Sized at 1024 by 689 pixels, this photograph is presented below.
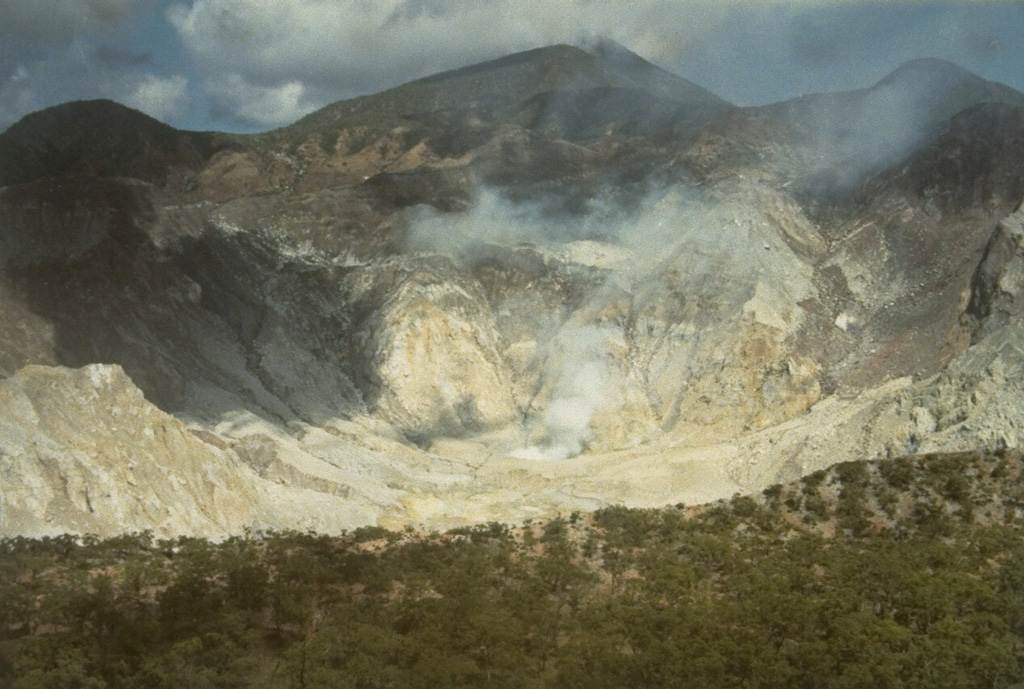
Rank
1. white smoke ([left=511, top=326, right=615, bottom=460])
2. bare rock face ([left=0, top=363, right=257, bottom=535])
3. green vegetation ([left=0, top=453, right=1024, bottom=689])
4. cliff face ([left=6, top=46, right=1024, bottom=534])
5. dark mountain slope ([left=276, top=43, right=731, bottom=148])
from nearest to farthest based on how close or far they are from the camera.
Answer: green vegetation ([left=0, top=453, right=1024, bottom=689]) < bare rock face ([left=0, top=363, right=257, bottom=535]) < cliff face ([left=6, top=46, right=1024, bottom=534]) < white smoke ([left=511, top=326, right=615, bottom=460]) < dark mountain slope ([left=276, top=43, right=731, bottom=148])

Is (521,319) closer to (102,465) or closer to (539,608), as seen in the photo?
(102,465)

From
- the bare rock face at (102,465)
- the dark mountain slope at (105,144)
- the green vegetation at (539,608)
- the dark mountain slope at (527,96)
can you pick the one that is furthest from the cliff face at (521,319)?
the dark mountain slope at (527,96)

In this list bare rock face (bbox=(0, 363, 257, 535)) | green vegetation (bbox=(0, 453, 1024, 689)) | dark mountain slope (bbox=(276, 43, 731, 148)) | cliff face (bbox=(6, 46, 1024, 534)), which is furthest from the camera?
dark mountain slope (bbox=(276, 43, 731, 148))

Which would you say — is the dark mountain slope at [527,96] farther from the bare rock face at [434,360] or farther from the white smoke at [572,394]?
the white smoke at [572,394]

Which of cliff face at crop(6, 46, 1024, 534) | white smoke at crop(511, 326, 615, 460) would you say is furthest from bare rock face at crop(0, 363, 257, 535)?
white smoke at crop(511, 326, 615, 460)

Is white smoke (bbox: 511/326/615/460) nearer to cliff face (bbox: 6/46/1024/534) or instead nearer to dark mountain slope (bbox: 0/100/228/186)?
cliff face (bbox: 6/46/1024/534)

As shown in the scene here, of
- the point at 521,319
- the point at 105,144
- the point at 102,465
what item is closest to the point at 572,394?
the point at 521,319
